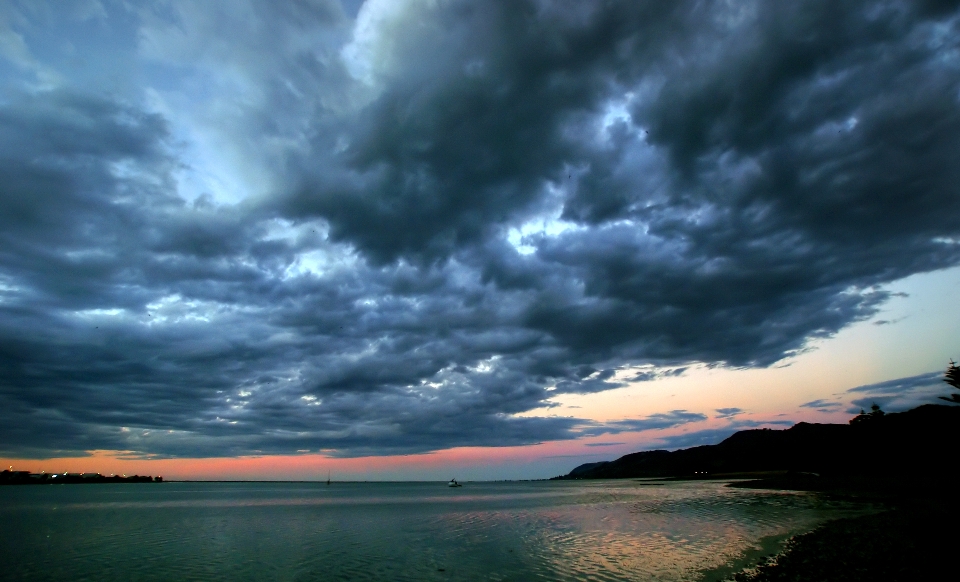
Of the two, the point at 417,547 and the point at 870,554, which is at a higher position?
the point at 870,554

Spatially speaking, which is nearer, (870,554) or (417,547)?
(870,554)

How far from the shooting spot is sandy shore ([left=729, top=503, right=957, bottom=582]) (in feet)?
74.9

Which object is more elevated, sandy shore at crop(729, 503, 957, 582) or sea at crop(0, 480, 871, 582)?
sandy shore at crop(729, 503, 957, 582)

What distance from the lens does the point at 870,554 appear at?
27.0m

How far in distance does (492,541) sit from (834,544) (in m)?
25.7

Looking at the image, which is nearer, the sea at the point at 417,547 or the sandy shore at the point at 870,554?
the sandy shore at the point at 870,554

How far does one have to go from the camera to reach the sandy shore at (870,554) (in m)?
22.8

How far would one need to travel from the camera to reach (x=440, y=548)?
38938 mm

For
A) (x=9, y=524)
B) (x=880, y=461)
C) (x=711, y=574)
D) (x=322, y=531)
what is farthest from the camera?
(x=880, y=461)

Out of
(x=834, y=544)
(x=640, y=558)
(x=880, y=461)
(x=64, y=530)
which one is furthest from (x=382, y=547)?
(x=880, y=461)

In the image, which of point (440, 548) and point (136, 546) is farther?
point (136, 546)

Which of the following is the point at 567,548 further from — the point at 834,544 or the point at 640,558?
the point at 834,544

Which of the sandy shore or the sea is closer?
the sandy shore

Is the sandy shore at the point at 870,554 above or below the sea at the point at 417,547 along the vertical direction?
above
